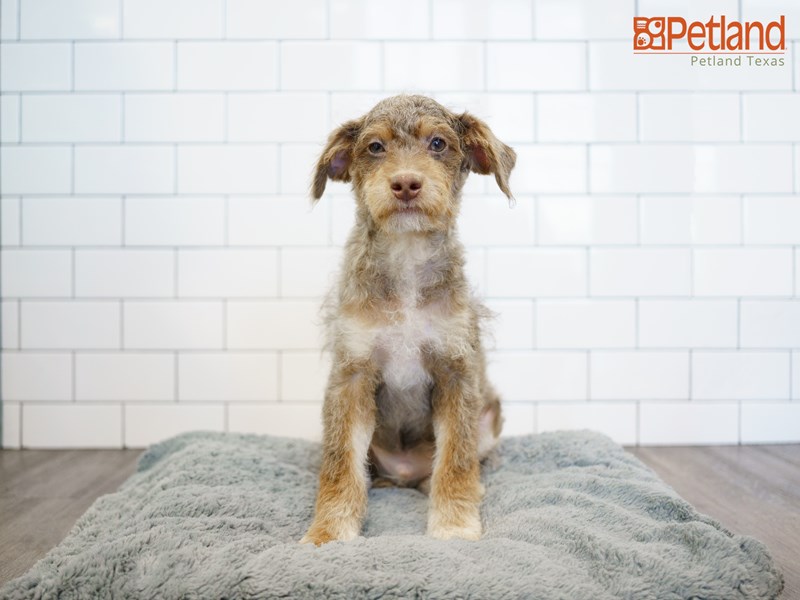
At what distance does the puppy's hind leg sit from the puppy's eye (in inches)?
22.5

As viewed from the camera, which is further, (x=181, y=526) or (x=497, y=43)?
(x=497, y=43)

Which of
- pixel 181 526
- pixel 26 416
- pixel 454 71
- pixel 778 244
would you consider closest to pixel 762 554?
pixel 181 526

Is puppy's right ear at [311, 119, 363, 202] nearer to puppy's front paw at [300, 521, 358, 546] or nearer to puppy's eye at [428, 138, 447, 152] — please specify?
puppy's eye at [428, 138, 447, 152]

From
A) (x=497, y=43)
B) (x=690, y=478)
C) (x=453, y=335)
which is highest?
(x=497, y=43)

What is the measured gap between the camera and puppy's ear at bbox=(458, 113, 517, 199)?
64.7 inches

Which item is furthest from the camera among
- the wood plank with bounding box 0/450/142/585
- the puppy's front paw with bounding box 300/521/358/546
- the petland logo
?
the petland logo

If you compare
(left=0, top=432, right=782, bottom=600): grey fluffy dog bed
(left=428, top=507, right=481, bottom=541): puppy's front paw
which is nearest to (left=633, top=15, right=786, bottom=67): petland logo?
(left=0, top=432, right=782, bottom=600): grey fluffy dog bed

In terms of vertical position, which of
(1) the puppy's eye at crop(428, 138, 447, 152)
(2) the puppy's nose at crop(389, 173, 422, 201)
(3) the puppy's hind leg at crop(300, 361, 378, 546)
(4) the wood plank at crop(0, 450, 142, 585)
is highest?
(1) the puppy's eye at crop(428, 138, 447, 152)

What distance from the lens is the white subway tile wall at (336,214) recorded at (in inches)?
92.7

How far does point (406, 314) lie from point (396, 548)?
561 millimetres

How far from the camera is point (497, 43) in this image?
2.36 m

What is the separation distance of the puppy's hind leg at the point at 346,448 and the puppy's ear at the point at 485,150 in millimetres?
602

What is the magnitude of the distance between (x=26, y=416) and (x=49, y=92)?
4.04 feet

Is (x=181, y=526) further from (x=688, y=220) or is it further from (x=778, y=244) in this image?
(x=778, y=244)
